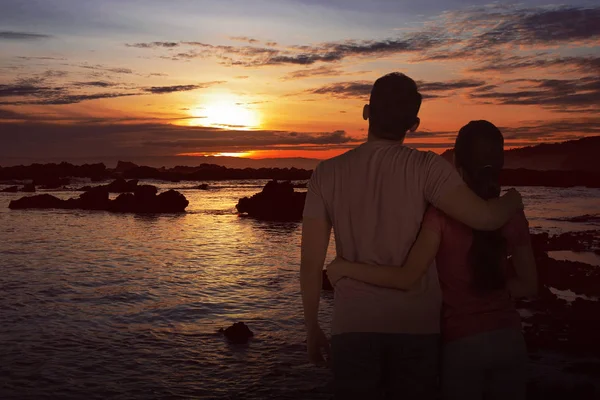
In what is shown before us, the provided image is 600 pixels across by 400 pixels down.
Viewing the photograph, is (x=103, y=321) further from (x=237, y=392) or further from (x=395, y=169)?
(x=395, y=169)

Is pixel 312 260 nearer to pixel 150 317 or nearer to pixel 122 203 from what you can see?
pixel 150 317

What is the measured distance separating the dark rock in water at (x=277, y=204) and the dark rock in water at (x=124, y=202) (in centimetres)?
674

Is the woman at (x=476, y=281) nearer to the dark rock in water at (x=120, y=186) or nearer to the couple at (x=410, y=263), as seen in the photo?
the couple at (x=410, y=263)

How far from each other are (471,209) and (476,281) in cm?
46

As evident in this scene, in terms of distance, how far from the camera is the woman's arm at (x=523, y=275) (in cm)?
347

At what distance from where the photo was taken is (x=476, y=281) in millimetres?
3258

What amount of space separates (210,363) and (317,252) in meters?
8.86

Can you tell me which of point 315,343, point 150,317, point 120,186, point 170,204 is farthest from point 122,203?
point 315,343

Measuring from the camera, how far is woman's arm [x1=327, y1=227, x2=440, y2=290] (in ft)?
10.2

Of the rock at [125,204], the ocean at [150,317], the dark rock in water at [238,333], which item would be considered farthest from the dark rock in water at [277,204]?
the dark rock in water at [238,333]

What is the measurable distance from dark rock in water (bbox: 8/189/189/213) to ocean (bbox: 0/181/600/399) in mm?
15785

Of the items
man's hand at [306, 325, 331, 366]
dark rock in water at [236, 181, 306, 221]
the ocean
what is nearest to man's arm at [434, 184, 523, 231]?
man's hand at [306, 325, 331, 366]

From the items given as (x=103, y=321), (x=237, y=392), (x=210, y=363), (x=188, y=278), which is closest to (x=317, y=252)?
(x=237, y=392)

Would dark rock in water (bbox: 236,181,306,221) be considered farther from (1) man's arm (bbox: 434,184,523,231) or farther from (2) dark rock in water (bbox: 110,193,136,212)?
(1) man's arm (bbox: 434,184,523,231)
